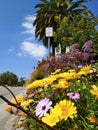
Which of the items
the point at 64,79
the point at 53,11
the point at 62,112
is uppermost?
the point at 53,11

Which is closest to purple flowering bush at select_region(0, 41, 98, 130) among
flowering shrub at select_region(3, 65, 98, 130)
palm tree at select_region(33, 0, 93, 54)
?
flowering shrub at select_region(3, 65, 98, 130)

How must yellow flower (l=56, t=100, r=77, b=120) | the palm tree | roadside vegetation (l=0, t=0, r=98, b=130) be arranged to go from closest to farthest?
yellow flower (l=56, t=100, r=77, b=120), roadside vegetation (l=0, t=0, r=98, b=130), the palm tree

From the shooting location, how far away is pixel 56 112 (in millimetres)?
1960

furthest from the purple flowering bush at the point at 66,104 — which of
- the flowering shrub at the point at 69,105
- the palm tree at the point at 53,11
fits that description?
the palm tree at the point at 53,11

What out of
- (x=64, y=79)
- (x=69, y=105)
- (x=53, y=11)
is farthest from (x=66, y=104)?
(x=53, y=11)

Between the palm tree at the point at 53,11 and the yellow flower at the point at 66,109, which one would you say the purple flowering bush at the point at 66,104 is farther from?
the palm tree at the point at 53,11

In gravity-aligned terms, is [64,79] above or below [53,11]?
below

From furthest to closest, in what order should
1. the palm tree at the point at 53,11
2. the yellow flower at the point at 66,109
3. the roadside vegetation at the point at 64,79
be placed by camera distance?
the palm tree at the point at 53,11, the roadside vegetation at the point at 64,79, the yellow flower at the point at 66,109

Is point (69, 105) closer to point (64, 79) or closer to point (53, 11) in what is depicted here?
point (64, 79)

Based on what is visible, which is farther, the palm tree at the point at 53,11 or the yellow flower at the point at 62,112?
the palm tree at the point at 53,11

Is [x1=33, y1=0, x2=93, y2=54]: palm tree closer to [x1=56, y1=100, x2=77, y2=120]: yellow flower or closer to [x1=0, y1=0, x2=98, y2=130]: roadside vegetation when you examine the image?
[x1=0, y1=0, x2=98, y2=130]: roadside vegetation

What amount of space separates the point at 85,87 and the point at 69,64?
5064mm

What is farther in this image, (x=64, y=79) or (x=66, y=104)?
(x=64, y=79)

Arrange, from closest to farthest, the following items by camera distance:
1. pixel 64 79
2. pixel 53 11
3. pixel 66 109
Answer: pixel 66 109, pixel 64 79, pixel 53 11
